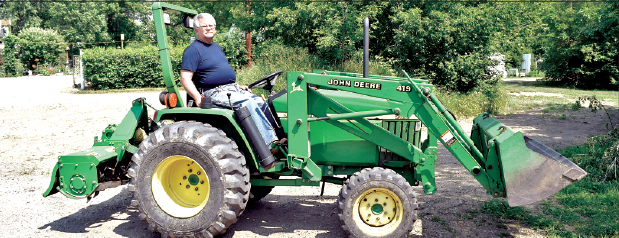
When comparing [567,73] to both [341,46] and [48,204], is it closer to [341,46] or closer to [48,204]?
[341,46]

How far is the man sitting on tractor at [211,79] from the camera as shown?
14.0 ft

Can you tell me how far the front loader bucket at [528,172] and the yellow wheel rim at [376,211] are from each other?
3.12 feet

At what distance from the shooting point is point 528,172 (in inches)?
151

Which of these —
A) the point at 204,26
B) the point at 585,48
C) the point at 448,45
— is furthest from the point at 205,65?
the point at 585,48

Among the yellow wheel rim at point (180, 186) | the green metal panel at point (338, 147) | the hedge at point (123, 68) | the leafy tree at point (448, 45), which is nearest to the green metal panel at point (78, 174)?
the yellow wheel rim at point (180, 186)

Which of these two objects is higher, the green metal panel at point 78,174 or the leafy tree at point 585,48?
the leafy tree at point 585,48

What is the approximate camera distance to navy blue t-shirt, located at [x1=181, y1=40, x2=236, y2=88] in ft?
14.2

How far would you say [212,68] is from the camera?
14.6 feet

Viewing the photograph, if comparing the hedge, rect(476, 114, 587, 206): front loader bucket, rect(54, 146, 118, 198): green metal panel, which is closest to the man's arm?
rect(54, 146, 118, 198): green metal panel

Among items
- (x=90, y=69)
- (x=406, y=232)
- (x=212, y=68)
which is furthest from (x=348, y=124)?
(x=90, y=69)

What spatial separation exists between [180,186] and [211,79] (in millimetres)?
1046

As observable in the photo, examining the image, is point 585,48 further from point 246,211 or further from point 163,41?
point 163,41

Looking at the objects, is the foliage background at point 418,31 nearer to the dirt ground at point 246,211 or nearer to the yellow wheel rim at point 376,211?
the dirt ground at point 246,211

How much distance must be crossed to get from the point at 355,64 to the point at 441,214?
8.81 meters
